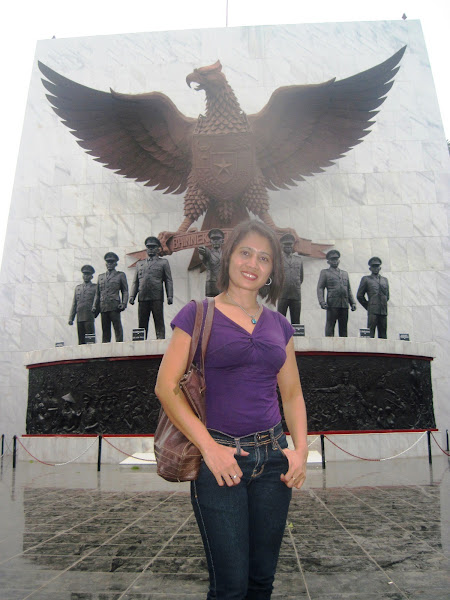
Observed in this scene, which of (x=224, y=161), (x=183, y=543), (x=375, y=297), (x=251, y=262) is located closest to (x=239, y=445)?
(x=251, y=262)

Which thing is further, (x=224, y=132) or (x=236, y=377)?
(x=224, y=132)

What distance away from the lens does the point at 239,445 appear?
162 cm

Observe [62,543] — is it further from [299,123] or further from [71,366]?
[299,123]

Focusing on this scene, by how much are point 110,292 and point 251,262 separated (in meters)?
8.55

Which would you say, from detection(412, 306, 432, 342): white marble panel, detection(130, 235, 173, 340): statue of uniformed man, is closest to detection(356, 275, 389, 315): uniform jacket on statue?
detection(412, 306, 432, 342): white marble panel

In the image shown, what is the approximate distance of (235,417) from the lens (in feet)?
5.46

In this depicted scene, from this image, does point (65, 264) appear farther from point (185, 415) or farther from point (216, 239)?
point (185, 415)

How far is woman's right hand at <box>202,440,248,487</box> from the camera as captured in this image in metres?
1.52

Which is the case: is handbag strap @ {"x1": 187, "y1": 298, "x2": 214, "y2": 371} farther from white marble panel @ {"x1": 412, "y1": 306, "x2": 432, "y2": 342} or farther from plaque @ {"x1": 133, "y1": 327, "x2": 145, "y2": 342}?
white marble panel @ {"x1": 412, "y1": 306, "x2": 432, "y2": 342}

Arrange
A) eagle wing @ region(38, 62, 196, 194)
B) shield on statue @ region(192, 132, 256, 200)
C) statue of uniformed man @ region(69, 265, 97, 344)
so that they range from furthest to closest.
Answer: eagle wing @ region(38, 62, 196, 194)
shield on statue @ region(192, 132, 256, 200)
statue of uniformed man @ region(69, 265, 97, 344)

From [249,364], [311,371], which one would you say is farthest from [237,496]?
[311,371]

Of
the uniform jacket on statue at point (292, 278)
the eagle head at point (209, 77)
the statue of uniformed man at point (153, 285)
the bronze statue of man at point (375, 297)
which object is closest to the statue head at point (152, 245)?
the statue of uniformed man at point (153, 285)

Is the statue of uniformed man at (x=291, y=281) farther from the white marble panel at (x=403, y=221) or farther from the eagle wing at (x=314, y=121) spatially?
the white marble panel at (x=403, y=221)

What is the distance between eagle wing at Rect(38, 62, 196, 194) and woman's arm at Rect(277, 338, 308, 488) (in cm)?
1070
